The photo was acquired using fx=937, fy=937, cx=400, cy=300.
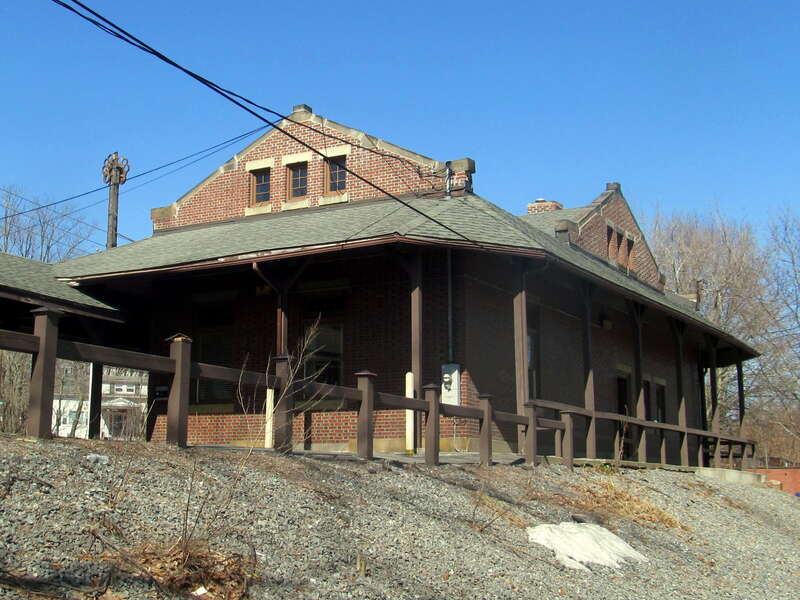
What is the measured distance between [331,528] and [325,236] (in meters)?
8.84

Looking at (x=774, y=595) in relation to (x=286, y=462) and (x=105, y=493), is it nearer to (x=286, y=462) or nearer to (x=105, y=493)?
(x=286, y=462)

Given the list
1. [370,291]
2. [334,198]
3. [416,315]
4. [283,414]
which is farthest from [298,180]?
[283,414]

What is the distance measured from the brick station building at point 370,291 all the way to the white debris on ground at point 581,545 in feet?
13.2

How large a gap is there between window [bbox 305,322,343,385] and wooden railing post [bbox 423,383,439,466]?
18.7ft

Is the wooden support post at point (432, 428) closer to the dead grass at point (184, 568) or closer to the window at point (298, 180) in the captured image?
the dead grass at point (184, 568)

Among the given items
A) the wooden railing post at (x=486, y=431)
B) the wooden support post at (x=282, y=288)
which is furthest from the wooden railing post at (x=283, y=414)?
the wooden support post at (x=282, y=288)

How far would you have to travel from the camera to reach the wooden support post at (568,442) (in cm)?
1482

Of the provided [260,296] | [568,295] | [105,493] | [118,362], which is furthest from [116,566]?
[568,295]

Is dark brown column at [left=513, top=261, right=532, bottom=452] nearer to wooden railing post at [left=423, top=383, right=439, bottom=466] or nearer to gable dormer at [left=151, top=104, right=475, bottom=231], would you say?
wooden railing post at [left=423, top=383, right=439, bottom=466]

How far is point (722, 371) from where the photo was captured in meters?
40.2

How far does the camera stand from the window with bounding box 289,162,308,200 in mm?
21453

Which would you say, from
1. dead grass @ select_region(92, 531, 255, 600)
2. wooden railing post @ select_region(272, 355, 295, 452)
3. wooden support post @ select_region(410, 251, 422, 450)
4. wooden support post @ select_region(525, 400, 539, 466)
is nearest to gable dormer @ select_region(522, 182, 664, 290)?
wooden support post @ select_region(410, 251, 422, 450)

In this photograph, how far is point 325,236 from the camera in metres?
16.2

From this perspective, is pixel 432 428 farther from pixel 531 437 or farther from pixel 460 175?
pixel 460 175
